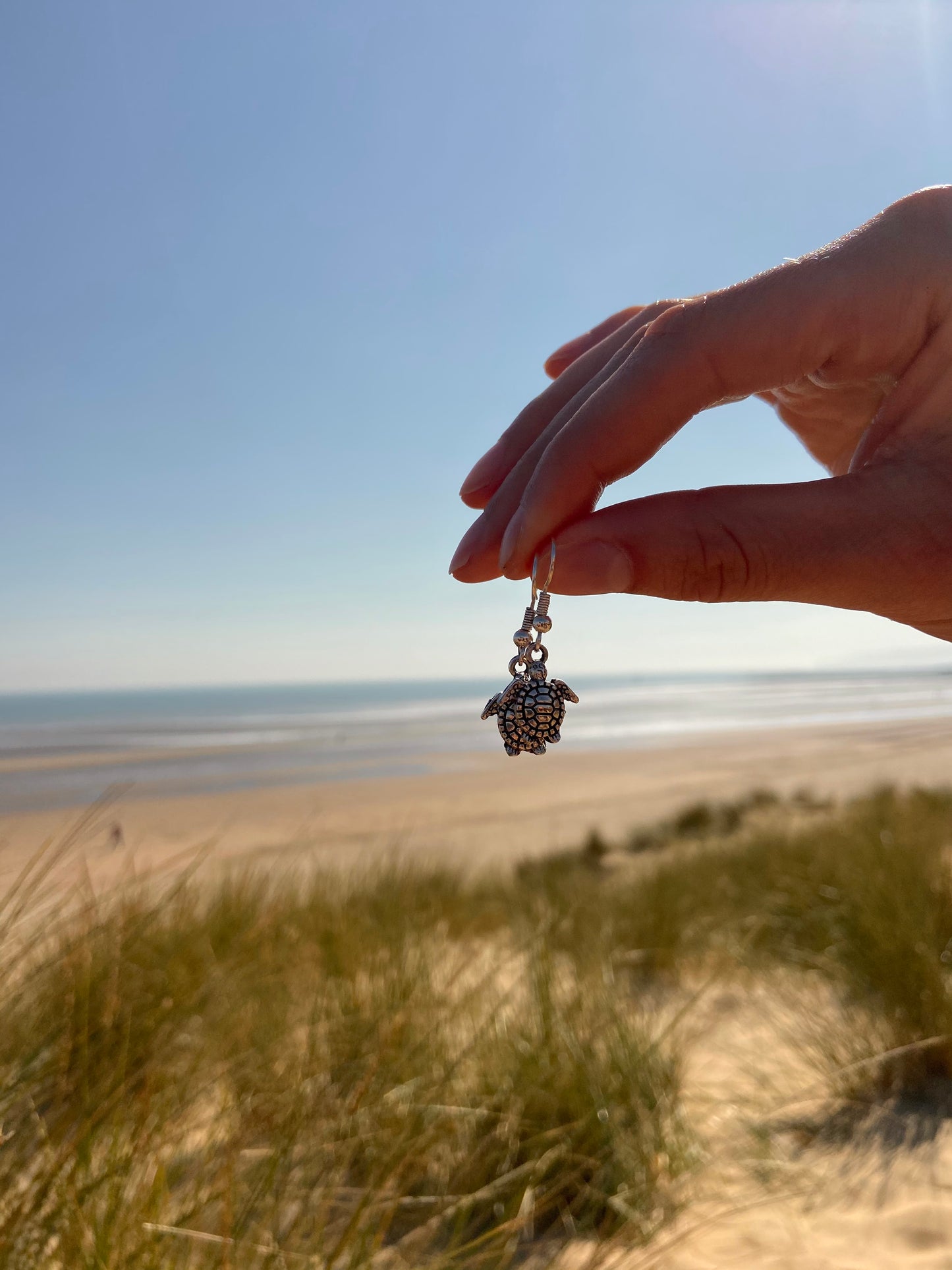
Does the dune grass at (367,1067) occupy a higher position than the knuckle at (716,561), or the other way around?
the knuckle at (716,561)

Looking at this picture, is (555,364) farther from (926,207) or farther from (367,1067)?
(367,1067)

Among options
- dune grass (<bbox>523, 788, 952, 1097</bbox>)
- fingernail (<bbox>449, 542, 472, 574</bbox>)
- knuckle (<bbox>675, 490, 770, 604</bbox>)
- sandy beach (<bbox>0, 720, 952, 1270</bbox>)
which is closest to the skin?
knuckle (<bbox>675, 490, 770, 604</bbox>)

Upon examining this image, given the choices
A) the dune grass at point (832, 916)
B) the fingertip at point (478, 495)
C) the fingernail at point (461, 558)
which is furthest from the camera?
the dune grass at point (832, 916)

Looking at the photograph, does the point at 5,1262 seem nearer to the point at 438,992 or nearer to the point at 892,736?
the point at 438,992

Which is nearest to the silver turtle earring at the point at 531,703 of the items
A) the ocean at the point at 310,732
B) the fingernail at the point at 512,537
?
the fingernail at the point at 512,537

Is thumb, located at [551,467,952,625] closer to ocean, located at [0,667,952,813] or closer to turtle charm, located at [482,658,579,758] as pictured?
turtle charm, located at [482,658,579,758]

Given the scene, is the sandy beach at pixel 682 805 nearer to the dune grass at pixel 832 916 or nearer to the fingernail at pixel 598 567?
the dune grass at pixel 832 916
